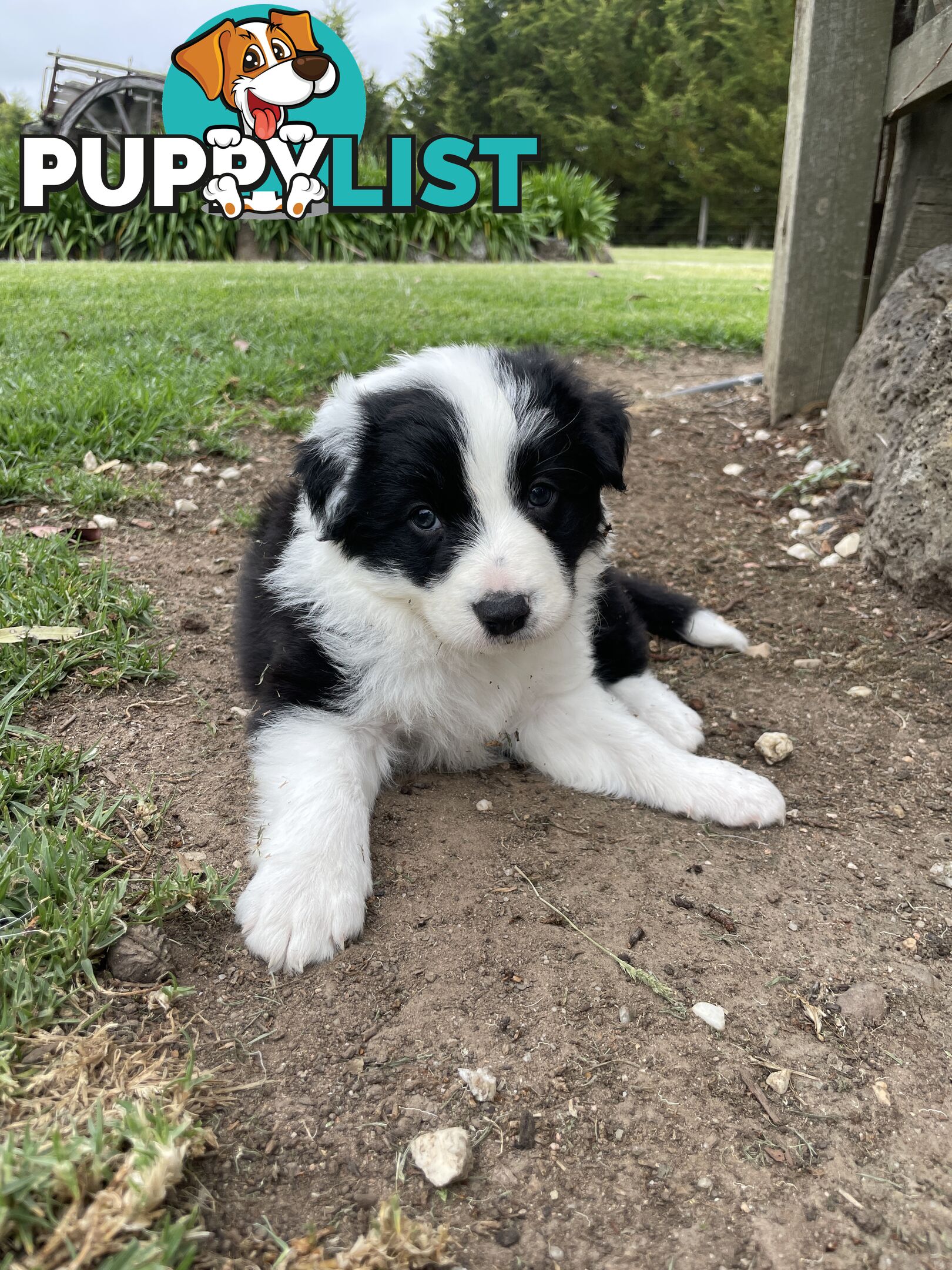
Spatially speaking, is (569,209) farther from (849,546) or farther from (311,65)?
(849,546)

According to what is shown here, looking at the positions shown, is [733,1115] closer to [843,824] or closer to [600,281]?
[843,824]

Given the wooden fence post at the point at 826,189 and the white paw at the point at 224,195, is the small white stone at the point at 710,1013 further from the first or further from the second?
the white paw at the point at 224,195

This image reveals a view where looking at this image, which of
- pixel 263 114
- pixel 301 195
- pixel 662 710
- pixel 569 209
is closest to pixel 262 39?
pixel 263 114

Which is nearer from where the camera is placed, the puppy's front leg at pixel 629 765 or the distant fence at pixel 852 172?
the puppy's front leg at pixel 629 765

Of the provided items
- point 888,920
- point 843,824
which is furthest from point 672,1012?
point 843,824

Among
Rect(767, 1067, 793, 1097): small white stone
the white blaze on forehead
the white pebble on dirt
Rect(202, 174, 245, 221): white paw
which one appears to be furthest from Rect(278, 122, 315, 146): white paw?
Rect(767, 1067, 793, 1097): small white stone

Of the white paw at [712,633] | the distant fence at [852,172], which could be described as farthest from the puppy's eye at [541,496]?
the distant fence at [852,172]

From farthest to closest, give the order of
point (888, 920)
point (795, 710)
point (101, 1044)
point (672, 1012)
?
point (795, 710)
point (888, 920)
point (672, 1012)
point (101, 1044)
